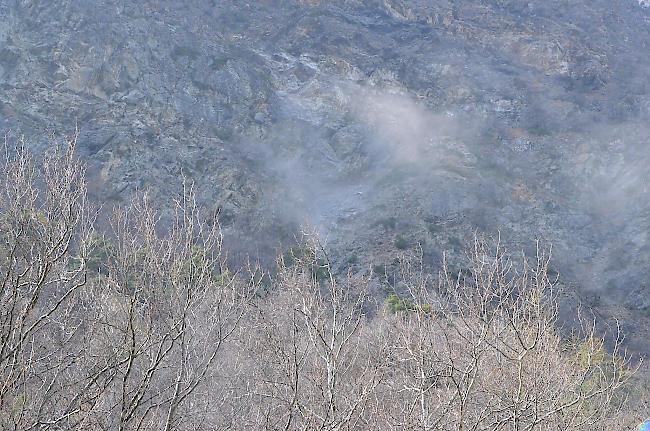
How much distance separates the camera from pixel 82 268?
15.0 ft

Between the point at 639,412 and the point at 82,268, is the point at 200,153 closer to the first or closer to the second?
the point at 639,412

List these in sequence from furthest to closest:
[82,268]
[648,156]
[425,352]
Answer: [648,156], [425,352], [82,268]

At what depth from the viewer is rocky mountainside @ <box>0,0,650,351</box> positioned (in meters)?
31.0

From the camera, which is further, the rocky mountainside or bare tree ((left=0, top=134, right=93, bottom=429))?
the rocky mountainside

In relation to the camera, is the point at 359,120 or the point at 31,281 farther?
the point at 359,120

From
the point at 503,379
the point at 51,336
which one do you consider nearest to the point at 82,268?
the point at 51,336

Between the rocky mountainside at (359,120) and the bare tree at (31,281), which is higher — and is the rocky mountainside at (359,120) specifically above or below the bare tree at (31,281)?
below

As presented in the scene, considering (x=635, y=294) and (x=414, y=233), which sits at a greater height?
(x=635, y=294)

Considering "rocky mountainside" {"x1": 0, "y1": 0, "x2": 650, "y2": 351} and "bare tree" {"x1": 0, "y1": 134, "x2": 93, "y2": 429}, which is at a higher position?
"bare tree" {"x1": 0, "y1": 134, "x2": 93, "y2": 429}

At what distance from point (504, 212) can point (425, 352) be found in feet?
97.3

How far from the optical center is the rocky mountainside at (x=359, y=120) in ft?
Answer: 102

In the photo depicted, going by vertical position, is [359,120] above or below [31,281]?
below

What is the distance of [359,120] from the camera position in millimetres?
39281

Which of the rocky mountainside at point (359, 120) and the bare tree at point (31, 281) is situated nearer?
the bare tree at point (31, 281)
